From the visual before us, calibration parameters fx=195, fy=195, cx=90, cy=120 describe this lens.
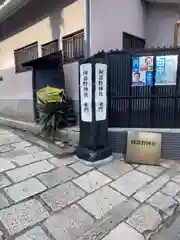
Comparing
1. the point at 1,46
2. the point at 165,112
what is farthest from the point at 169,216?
the point at 1,46

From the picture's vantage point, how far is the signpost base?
3.68 m

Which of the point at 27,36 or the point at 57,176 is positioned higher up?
the point at 27,36

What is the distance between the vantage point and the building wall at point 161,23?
6590mm

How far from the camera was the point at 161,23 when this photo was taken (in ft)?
21.6

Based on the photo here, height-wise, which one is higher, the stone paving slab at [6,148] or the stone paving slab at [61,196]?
the stone paving slab at [6,148]

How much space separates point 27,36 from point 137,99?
4.75m

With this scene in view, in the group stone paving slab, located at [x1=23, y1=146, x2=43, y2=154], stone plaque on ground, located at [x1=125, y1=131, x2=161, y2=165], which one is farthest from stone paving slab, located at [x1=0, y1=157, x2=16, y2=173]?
stone plaque on ground, located at [x1=125, y1=131, x2=161, y2=165]

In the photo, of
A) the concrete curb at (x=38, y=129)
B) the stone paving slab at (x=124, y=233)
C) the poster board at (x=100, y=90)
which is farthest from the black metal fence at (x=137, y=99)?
the stone paving slab at (x=124, y=233)

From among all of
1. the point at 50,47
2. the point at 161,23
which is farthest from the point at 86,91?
the point at 161,23

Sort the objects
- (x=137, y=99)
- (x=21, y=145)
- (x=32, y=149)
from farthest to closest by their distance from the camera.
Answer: (x=21, y=145)
(x=32, y=149)
(x=137, y=99)

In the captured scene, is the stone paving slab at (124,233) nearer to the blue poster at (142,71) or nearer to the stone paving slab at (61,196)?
the stone paving slab at (61,196)

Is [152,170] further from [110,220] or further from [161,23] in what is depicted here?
[161,23]

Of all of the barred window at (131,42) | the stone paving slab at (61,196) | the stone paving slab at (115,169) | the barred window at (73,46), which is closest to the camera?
the stone paving slab at (61,196)

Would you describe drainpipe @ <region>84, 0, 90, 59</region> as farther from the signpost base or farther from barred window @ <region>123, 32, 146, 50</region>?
the signpost base
